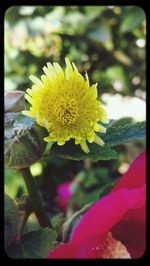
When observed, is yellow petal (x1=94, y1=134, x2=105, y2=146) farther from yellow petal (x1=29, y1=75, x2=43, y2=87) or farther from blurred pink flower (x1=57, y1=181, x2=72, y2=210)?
blurred pink flower (x1=57, y1=181, x2=72, y2=210)

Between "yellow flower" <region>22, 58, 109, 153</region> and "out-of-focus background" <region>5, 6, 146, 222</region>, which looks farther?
"out-of-focus background" <region>5, 6, 146, 222</region>

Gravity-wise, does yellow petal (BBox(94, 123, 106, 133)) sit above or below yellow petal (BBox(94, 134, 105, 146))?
above

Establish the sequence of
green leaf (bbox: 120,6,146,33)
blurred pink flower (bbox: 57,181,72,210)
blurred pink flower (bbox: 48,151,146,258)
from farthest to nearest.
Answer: green leaf (bbox: 120,6,146,33), blurred pink flower (bbox: 57,181,72,210), blurred pink flower (bbox: 48,151,146,258)

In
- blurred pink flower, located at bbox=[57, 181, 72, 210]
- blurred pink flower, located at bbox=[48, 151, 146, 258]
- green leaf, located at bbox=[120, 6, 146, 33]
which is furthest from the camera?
green leaf, located at bbox=[120, 6, 146, 33]

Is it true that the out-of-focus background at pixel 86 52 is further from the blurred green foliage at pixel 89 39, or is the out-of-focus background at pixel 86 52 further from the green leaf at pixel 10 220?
the green leaf at pixel 10 220

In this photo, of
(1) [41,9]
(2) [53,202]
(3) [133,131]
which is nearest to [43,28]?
(1) [41,9]

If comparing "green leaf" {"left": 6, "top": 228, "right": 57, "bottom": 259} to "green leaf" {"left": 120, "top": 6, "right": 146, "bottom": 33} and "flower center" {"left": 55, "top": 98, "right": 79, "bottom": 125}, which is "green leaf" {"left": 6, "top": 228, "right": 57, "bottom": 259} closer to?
"flower center" {"left": 55, "top": 98, "right": 79, "bottom": 125}

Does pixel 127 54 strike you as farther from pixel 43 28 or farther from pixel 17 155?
pixel 17 155

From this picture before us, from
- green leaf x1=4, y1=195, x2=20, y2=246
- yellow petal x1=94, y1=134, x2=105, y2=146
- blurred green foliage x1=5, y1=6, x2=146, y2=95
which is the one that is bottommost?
green leaf x1=4, y1=195, x2=20, y2=246

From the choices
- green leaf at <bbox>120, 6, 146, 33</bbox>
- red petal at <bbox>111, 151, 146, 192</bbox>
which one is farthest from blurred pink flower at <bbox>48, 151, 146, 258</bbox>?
green leaf at <bbox>120, 6, 146, 33</bbox>
